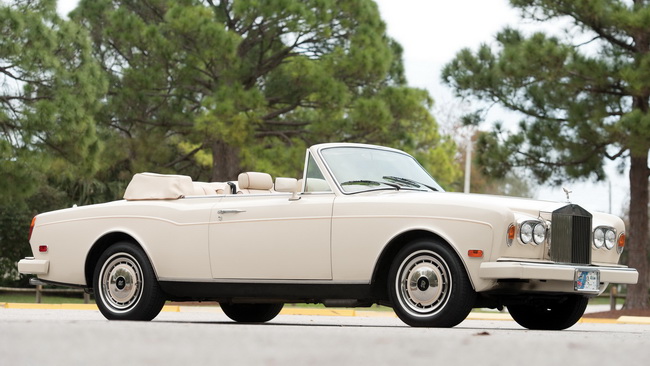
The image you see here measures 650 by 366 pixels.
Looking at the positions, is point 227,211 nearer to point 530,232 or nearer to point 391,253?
point 391,253

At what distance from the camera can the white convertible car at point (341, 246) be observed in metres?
8.70

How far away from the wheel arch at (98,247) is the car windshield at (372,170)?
2106 millimetres

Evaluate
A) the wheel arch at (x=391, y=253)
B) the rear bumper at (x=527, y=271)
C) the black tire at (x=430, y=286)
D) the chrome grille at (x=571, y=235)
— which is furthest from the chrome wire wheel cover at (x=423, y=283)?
the chrome grille at (x=571, y=235)

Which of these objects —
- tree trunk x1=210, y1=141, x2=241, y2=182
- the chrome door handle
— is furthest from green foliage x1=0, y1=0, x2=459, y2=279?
the chrome door handle

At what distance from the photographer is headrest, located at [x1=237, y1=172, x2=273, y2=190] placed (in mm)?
10461

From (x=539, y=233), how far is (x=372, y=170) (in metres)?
1.75

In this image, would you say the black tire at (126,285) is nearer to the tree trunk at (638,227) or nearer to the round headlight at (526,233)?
the round headlight at (526,233)

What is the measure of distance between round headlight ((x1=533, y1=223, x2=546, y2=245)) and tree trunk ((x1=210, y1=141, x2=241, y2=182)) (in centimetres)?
2065

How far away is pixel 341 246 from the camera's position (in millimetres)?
9188

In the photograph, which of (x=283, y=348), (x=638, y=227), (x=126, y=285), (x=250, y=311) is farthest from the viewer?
(x=638, y=227)

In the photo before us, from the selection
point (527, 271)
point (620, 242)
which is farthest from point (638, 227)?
point (527, 271)

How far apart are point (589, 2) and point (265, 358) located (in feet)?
64.9

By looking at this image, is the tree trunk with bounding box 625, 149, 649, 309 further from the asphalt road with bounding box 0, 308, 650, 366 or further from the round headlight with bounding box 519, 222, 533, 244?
the asphalt road with bounding box 0, 308, 650, 366

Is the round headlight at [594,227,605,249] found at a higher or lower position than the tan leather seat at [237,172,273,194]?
lower
